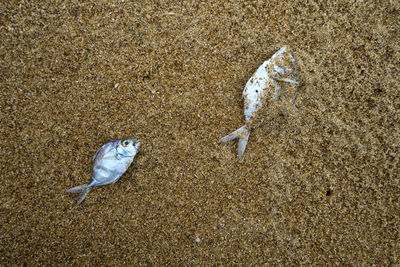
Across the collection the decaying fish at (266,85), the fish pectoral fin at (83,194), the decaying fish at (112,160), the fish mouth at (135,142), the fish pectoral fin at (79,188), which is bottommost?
the fish pectoral fin at (83,194)

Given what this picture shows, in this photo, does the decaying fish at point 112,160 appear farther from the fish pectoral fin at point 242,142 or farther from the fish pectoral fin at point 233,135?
the fish pectoral fin at point 242,142

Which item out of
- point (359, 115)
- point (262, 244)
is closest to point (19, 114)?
point (262, 244)

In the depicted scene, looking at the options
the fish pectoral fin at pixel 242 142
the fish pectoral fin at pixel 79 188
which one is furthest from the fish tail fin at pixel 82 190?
the fish pectoral fin at pixel 242 142

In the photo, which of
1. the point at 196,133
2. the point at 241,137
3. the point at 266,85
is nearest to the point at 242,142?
the point at 241,137

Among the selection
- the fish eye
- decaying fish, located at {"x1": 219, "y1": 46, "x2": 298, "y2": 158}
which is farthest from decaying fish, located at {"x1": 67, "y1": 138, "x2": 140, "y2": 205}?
decaying fish, located at {"x1": 219, "y1": 46, "x2": 298, "y2": 158}

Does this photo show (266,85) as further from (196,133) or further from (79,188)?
(79,188)

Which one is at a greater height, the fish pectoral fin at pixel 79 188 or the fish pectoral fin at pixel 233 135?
the fish pectoral fin at pixel 233 135
